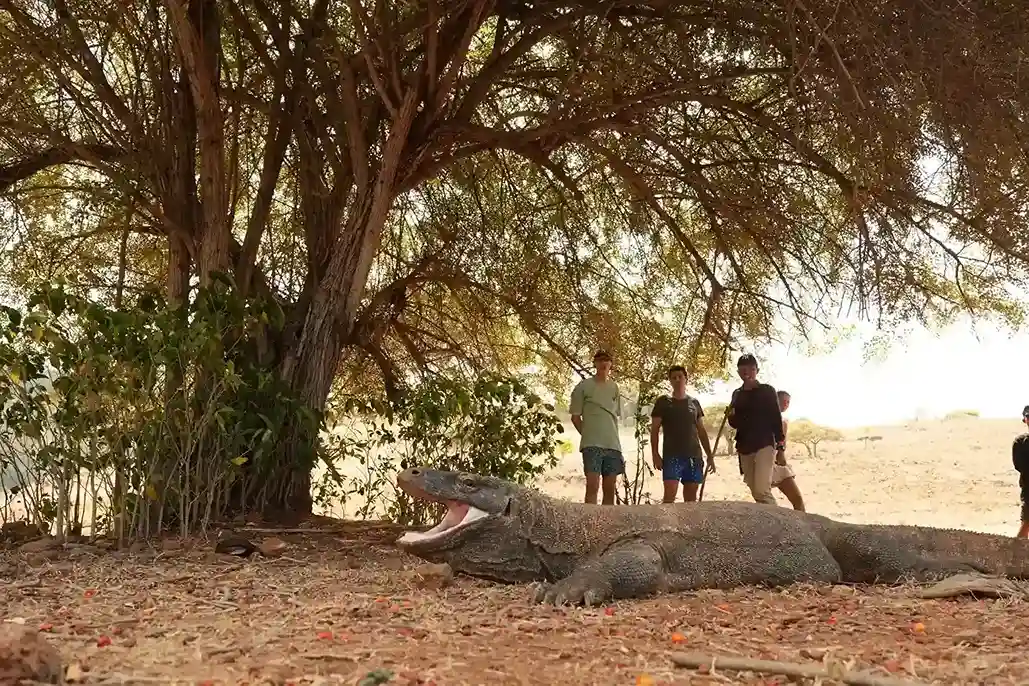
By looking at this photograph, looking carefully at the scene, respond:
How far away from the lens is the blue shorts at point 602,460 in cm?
651

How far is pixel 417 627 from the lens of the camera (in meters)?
3.26

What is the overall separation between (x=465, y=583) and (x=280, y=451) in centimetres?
195

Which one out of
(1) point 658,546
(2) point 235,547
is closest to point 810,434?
(1) point 658,546

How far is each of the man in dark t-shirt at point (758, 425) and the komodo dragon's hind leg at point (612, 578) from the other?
7.58 feet

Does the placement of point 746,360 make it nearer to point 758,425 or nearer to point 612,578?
point 758,425

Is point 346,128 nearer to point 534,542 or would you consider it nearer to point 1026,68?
point 534,542

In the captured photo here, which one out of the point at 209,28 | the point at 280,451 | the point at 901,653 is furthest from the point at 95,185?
the point at 901,653

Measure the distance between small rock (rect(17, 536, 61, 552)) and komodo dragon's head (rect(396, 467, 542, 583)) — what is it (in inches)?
78.4

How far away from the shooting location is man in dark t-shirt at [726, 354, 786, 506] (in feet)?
20.9

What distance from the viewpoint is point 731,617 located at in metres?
3.61

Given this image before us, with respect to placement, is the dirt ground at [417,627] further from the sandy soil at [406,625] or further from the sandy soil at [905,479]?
the sandy soil at [905,479]

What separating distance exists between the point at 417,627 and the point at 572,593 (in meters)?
0.82

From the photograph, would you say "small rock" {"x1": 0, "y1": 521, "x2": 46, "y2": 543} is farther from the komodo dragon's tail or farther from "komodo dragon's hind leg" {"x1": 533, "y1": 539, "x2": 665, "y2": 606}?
the komodo dragon's tail

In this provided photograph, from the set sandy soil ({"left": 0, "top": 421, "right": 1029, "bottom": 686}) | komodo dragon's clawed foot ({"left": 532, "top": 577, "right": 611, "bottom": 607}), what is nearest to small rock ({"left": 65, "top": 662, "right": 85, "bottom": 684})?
sandy soil ({"left": 0, "top": 421, "right": 1029, "bottom": 686})
